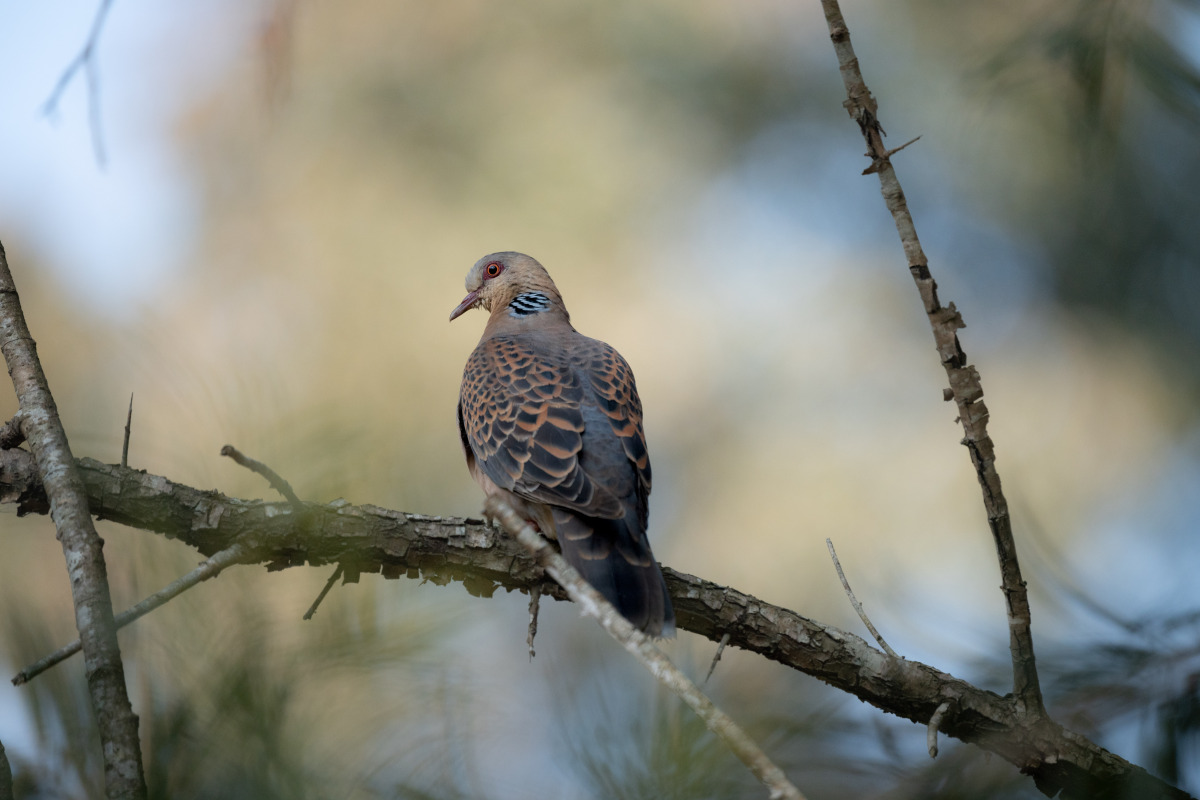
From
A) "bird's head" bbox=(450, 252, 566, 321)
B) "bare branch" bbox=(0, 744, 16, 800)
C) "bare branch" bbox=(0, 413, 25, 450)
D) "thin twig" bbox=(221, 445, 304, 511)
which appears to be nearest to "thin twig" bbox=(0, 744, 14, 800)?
"bare branch" bbox=(0, 744, 16, 800)

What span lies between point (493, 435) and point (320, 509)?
1584 mm

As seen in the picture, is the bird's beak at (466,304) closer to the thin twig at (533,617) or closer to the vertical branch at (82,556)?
the thin twig at (533,617)

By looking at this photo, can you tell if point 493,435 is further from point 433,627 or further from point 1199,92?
point 1199,92

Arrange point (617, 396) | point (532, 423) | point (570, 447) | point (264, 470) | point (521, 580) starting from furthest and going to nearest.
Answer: point (617, 396) → point (532, 423) → point (570, 447) → point (521, 580) → point (264, 470)

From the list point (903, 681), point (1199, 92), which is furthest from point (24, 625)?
point (1199, 92)

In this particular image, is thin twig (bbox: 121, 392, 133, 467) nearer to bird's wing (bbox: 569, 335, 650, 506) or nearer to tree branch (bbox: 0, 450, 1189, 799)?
tree branch (bbox: 0, 450, 1189, 799)

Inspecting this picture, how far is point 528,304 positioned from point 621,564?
1.78 meters

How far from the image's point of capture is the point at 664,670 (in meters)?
1.17

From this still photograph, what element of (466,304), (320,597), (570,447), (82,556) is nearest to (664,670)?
(320,597)

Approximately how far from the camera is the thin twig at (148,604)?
1181mm

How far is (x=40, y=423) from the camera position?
1702 mm

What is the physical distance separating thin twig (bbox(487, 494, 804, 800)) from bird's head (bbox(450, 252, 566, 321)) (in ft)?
10.0

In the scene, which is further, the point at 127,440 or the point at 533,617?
the point at 533,617

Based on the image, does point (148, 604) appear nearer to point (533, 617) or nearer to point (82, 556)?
point (82, 556)
